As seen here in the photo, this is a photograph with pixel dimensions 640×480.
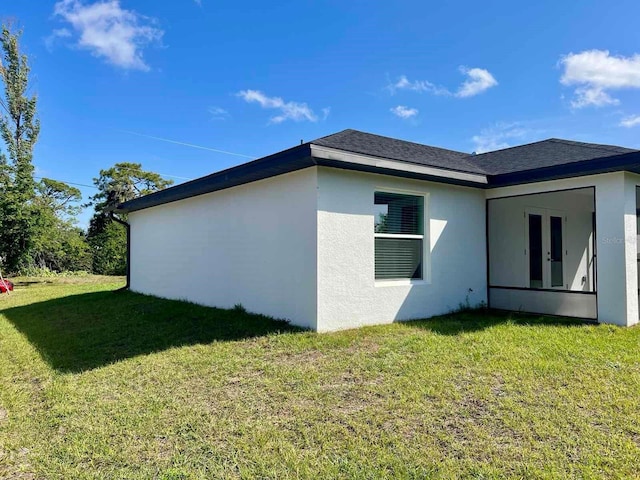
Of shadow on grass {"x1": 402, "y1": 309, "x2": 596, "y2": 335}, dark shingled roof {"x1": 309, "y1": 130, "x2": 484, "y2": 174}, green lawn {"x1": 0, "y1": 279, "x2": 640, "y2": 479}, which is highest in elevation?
dark shingled roof {"x1": 309, "y1": 130, "x2": 484, "y2": 174}

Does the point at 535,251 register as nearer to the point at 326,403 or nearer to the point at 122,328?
the point at 326,403

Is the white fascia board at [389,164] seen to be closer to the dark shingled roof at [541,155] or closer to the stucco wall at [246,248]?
the stucco wall at [246,248]

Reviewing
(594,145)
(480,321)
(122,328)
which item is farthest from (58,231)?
(594,145)

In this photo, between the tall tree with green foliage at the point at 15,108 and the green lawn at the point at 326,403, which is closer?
the green lawn at the point at 326,403

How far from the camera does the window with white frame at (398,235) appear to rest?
6.76m

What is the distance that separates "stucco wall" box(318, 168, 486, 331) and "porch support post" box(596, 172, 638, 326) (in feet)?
6.91

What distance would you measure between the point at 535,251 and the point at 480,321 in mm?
3888

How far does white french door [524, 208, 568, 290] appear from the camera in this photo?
9.53m

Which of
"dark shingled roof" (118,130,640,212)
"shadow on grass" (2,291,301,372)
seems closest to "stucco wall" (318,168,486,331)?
"dark shingled roof" (118,130,640,212)

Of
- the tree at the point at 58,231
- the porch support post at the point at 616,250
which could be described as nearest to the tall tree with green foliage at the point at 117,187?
the tree at the point at 58,231

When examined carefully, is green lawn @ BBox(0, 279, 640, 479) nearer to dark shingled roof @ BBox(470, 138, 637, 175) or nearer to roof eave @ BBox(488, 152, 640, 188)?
roof eave @ BBox(488, 152, 640, 188)

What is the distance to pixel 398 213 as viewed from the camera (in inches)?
277

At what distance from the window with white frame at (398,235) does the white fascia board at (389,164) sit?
56 cm

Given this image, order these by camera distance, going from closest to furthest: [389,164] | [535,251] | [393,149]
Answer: [389,164] → [393,149] → [535,251]
